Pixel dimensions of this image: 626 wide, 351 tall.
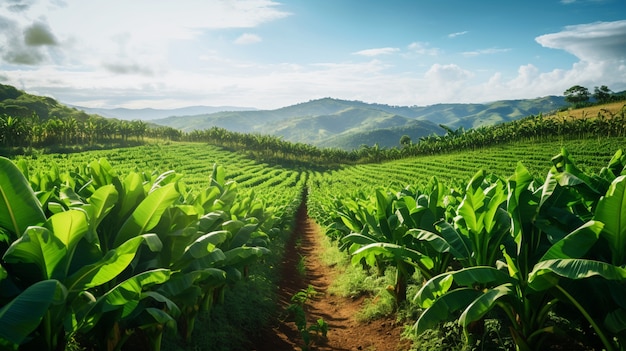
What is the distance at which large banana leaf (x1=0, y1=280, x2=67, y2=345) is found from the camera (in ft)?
7.71

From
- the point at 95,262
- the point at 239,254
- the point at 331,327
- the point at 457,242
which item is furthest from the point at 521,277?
the point at 331,327

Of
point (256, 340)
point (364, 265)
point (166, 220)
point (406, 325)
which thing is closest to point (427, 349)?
point (406, 325)

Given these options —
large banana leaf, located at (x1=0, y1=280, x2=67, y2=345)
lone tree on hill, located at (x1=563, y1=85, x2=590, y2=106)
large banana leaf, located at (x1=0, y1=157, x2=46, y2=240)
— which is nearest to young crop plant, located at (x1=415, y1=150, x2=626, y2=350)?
large banana leaf, located at (x1=0, y1=280, x2=67, y2=345)

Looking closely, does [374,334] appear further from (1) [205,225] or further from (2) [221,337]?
(1) [205,225]

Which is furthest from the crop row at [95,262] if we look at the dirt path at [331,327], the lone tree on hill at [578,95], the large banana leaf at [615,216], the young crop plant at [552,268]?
the lone tree on hill at [578,95]

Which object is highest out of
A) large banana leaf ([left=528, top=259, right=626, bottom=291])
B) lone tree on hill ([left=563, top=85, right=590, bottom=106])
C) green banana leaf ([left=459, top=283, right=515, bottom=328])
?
lone tree on hill ([left=563, top=85, right=590, bottom=106])

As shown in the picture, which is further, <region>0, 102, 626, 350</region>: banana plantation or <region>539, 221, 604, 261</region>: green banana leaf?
<region>539, 221, 604, 261</region>: green banana leaf

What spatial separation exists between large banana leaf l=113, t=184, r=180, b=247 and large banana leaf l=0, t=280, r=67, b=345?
1410mm

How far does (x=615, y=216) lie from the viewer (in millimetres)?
3178

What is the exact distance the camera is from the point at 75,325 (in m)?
3.02

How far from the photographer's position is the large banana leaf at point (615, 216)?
3.13 meters

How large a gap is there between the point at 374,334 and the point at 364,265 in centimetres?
386

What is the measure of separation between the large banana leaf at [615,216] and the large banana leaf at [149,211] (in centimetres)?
407

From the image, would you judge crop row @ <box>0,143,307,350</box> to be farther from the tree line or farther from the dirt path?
the tree line
